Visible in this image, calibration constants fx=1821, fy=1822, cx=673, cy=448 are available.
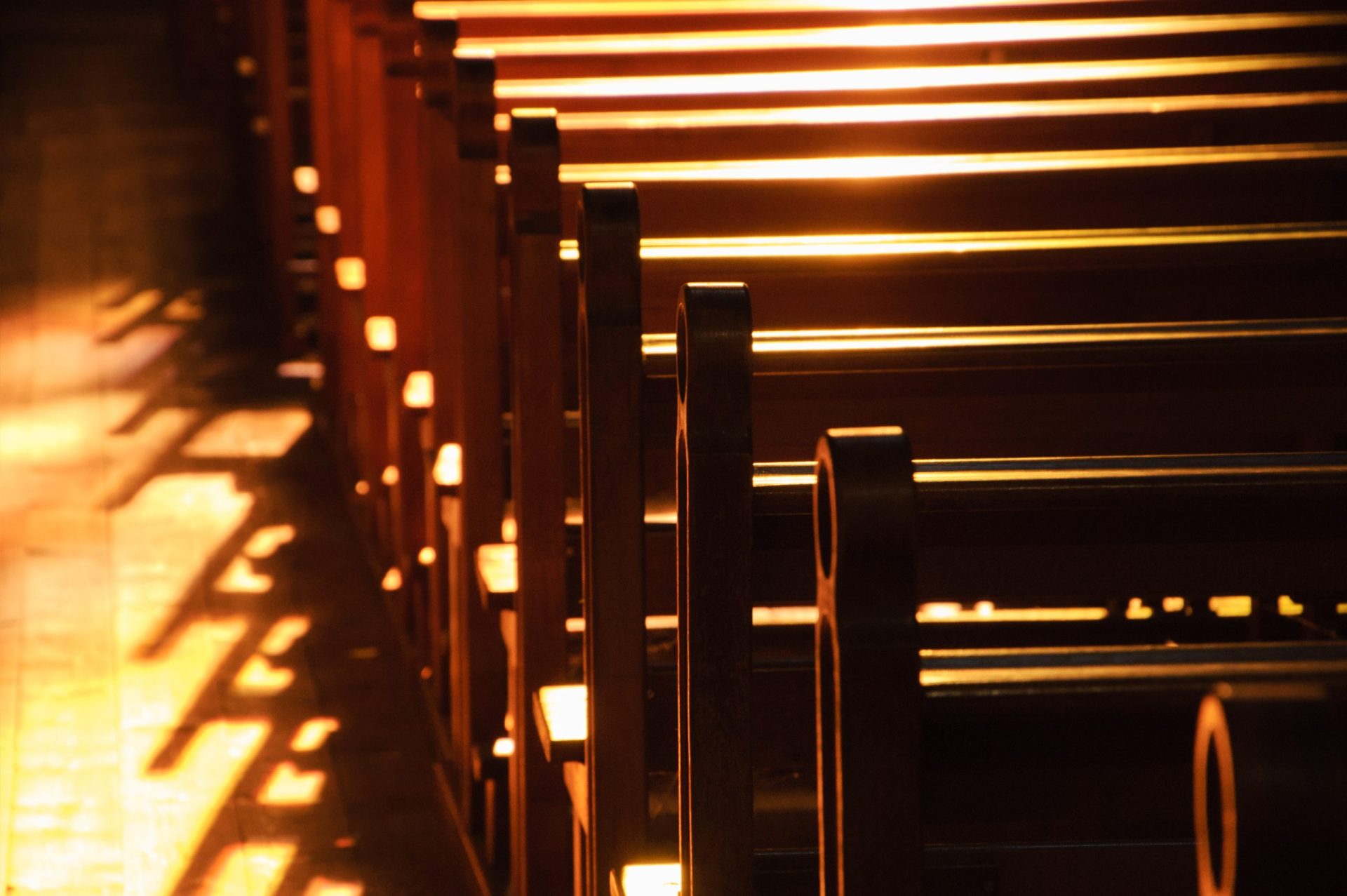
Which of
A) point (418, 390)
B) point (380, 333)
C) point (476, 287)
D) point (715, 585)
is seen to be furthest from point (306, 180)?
point (715, 585)

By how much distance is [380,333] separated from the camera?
363 cm

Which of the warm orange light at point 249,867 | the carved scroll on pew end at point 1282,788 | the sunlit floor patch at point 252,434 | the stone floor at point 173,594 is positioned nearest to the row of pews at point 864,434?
the carved scroll on pew end at point 1282,788

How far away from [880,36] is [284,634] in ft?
5.26

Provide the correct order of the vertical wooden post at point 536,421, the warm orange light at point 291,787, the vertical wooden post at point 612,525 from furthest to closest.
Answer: the warm orange light at point 291,787 → the vertical wooden post at point 536,421 → the vertical wooden post at point 612,525

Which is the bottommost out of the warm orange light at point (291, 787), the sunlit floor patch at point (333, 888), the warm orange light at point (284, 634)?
the sunlit floor patch at point (333, 888)

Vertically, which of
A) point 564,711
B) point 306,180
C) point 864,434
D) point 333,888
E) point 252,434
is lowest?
point 333,888

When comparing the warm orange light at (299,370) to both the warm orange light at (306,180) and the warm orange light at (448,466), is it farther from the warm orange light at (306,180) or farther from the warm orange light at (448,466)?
the warm orange light at (448,466)

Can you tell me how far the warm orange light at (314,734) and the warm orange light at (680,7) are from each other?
1318mm

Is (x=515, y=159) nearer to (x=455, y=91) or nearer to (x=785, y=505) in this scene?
(x=455, y=91)

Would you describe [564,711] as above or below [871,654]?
below

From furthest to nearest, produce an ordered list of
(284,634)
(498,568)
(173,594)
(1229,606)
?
1. (173,594)
2. (284,634)
3. (1229,606)
4. (498,568)

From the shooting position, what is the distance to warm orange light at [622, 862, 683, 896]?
1.57 m

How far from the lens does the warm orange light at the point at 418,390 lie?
3238mm

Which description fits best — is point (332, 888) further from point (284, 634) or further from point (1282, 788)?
point (1282, 788)
